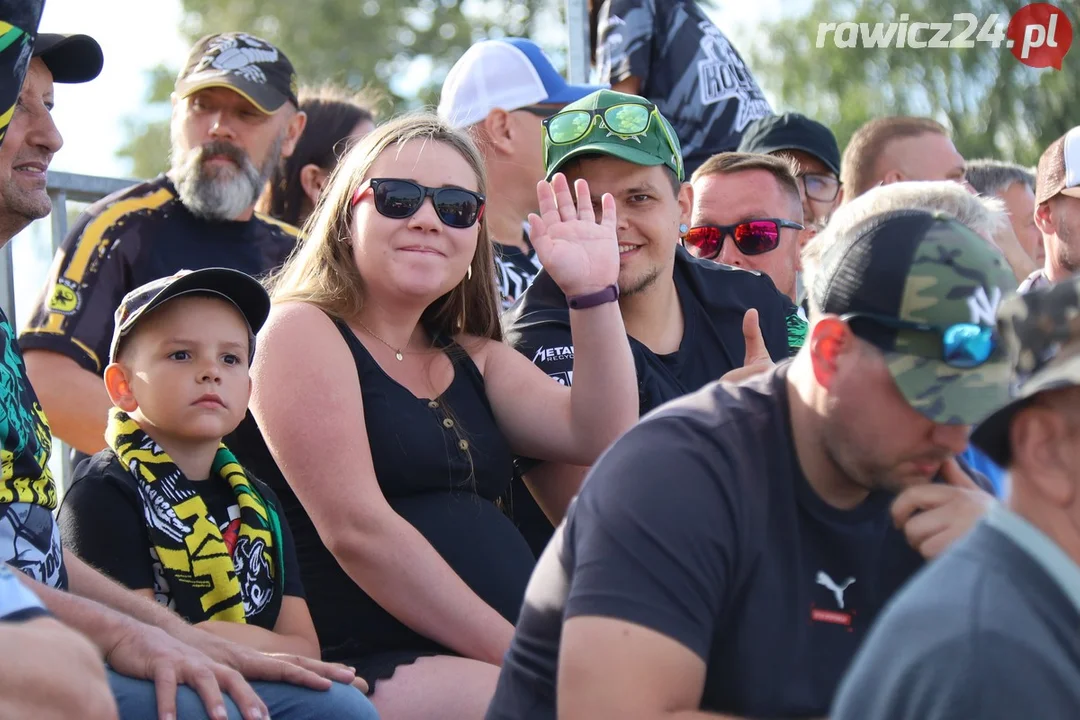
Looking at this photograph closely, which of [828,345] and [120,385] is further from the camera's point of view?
[120,385]

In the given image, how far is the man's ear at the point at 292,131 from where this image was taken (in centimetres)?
553

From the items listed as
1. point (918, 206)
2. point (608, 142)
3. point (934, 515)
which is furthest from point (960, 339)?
point (608, 142)

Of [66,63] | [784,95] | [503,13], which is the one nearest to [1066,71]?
[784,95]

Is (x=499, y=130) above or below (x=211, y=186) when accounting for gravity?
above

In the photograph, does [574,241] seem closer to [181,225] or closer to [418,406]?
[418,406]

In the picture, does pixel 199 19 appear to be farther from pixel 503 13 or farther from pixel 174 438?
pixel 174 438

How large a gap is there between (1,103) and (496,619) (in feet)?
5.13

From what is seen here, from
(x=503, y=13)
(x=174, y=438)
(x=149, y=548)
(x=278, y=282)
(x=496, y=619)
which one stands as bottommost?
(x=496, y=619)

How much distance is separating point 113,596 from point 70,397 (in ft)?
4.77

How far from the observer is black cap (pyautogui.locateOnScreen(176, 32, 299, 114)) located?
524 cm

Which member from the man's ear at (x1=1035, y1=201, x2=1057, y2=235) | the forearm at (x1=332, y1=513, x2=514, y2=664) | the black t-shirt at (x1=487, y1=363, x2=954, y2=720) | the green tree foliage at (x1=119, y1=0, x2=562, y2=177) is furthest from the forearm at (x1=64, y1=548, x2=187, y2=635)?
the green tree foliage at (x1=119, y1=0, x2=562, y2=177)

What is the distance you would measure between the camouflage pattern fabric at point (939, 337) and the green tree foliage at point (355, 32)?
24.9 metres

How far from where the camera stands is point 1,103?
2.45 metres

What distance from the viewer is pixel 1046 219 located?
5340 millimetres
